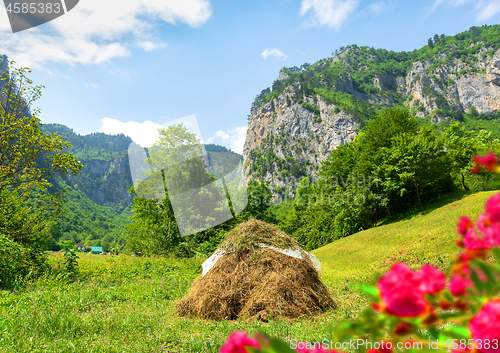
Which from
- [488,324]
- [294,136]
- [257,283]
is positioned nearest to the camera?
[488,324]

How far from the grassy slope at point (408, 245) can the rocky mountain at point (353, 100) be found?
10073cm

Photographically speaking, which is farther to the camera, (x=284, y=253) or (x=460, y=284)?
(x=284, y=253)

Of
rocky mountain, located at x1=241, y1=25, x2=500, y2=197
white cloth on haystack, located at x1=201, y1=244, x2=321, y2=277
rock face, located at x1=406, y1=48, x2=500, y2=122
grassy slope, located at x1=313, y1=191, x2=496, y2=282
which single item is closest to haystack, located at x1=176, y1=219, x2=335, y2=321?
white cloth on haystack, located at x1=201, y1=244, x2=321, y2=277

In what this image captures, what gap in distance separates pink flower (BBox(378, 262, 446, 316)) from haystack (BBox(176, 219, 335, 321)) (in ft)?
19.8

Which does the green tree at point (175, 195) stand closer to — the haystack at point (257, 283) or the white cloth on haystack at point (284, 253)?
the white cloth on haystack at point (284, 253)

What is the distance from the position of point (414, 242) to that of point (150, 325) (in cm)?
Result: 1794

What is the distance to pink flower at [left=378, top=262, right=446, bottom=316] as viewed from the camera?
1.90 feet

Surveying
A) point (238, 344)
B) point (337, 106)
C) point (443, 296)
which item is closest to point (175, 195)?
point (238, 344)

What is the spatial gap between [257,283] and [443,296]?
6.52 meters

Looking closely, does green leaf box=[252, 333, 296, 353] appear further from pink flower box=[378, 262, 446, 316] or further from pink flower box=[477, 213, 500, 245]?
pink flower box=[477, 213, 500, 245]

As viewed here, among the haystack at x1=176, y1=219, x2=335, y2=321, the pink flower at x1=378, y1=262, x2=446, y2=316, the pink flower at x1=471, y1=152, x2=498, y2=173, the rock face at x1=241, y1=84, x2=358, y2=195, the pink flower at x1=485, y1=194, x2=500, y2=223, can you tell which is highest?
the rock face at x1=241, y1=84, x2=358, y2=195

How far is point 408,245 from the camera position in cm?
1761

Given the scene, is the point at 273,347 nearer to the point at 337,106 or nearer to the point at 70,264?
the point at 70,264

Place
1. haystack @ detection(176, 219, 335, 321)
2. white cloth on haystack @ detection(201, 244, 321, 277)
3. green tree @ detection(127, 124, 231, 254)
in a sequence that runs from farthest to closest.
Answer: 1. green tree @ detection(127, 124, 231, 254)
2. white cloth on haystack @ detection(201, 244, 321, 277)
3. haystack @ detection(176, 219, 335, 321)
